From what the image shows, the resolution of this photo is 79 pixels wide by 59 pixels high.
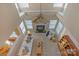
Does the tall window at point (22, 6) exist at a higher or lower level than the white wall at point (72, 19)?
higher

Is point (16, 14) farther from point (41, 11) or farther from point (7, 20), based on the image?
point (41, 11)

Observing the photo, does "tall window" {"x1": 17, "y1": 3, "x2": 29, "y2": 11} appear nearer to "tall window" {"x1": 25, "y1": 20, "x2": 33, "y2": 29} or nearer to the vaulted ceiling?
the vaulted ceiling

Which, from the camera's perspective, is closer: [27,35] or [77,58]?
[77,58]

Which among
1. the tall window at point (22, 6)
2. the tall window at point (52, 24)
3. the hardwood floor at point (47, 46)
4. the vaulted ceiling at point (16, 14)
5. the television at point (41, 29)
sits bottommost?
the hardwood floor at point (47, 46)

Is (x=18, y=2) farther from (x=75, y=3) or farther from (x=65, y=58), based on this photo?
(x=65, y=58)

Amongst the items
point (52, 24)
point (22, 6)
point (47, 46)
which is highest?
point (22, 6)

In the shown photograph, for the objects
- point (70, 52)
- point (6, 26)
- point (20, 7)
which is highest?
point (20, 7)

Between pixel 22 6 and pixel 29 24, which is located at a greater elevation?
pixel 22 6

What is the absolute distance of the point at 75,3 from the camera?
3.31ft

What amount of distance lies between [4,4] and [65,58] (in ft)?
2.04

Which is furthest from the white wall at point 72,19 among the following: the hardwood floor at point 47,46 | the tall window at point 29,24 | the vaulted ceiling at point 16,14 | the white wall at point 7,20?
the white wall at point 7,20

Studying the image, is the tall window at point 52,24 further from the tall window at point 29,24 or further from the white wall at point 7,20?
the white wall at point 7,20

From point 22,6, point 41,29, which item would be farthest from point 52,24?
point 22,6

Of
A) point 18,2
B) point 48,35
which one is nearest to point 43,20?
point 48,35
